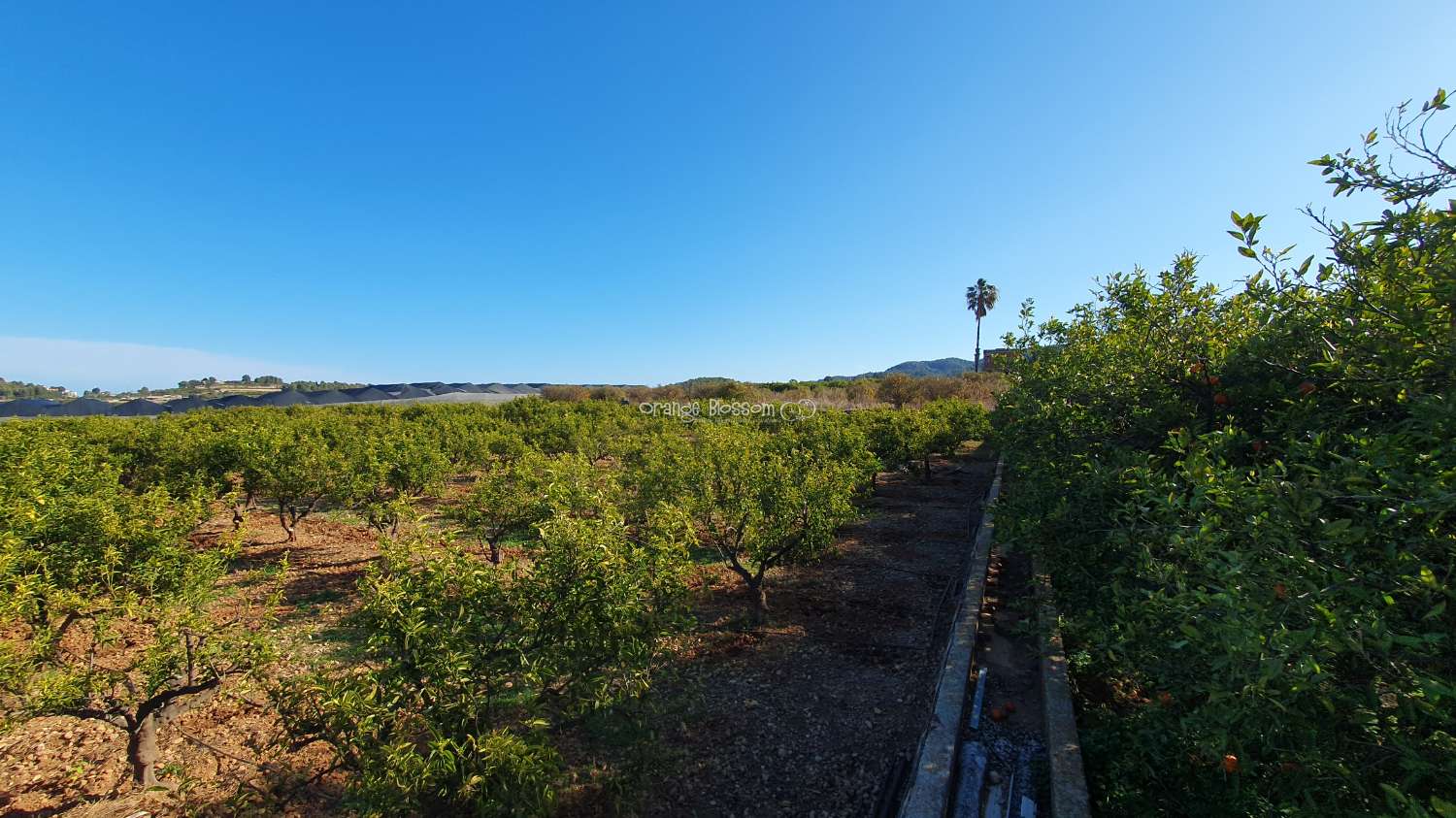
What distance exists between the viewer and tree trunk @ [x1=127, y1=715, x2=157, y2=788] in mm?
4438

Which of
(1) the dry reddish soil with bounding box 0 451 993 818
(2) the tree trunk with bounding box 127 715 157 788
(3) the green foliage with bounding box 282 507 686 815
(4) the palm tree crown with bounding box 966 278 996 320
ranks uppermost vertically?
(4) the palm tree crown with bounding box 966 278 996 320

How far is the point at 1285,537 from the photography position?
221 centimetres

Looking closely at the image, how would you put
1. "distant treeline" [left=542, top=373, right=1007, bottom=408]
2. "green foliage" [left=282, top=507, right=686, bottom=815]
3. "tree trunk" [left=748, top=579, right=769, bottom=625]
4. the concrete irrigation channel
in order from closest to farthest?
"green foliage" [left=282, top=507, right=686, bottom=815], the concrete irrigation channel, "tree trunk" [left=748, top=579, right=769, bottom=625], "distant treeline" [left=542, top=373, right=1007, bottom=408]

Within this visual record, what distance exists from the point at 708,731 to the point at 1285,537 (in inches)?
202

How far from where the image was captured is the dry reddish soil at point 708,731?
14.5 feet

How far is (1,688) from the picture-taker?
3.52 meters

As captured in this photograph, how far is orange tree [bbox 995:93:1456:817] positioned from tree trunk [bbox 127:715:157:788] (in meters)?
8.03

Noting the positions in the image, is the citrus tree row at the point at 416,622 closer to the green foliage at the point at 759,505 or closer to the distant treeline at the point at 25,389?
the green foliage at the point at 759,505

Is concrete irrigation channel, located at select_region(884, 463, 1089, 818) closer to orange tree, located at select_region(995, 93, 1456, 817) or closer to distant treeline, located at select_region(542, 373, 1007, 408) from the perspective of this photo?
orange tree, located at select_region(995, 93, 1456, 817)

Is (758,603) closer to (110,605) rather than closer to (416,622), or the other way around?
(416,622)

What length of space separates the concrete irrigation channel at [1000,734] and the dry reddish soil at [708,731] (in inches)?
18.6

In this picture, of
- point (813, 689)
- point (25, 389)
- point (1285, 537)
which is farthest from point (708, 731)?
point (25, 389)

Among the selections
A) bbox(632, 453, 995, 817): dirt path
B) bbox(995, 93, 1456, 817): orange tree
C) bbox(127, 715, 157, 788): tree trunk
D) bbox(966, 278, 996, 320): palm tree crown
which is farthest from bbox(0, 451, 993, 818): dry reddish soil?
bbox(966, 278, 996, 320): palm tree crown

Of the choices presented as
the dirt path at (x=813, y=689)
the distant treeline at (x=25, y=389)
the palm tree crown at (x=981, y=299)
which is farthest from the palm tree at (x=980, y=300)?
the distant treeline at (x=25, y=389)
